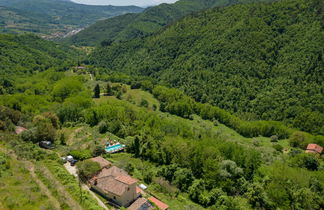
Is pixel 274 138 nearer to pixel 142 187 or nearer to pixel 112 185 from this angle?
pixel 142 187

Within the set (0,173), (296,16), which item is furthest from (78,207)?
(296,16)

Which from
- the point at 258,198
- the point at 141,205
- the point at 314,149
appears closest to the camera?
the point at 141,205

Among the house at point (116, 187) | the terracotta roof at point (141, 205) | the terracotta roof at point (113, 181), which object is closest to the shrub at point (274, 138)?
the terracotta roof at point (113, 181)

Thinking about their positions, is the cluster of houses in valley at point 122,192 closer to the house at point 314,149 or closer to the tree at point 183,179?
the tree at point 183,179

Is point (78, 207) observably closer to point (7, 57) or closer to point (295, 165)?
point (295, 165)

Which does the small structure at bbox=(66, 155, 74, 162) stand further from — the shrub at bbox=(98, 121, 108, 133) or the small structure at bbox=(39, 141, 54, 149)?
the shrub at bbox=(98, 121, 108, 133)

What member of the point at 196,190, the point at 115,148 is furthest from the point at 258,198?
the point at 115,148
